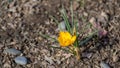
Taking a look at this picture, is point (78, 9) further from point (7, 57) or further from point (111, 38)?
point (7, 57)

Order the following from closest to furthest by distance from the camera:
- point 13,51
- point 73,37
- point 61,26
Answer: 1. point 73,37
2. point 13,51
3. point 61,26

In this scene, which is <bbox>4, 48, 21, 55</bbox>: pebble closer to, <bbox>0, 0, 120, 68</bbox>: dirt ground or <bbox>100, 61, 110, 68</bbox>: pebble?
<bbox>0, 0, 120, 68</bbox>: dirt ground

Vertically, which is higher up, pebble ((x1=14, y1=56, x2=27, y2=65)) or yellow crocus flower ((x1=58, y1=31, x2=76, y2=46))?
yellow crocus flower ((x1=58, y1=31, x2=76, y2=46))

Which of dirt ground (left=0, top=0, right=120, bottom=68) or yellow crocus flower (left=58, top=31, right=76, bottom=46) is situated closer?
yellow crocus flower (left=58, top=31, right=76, bottom=46)

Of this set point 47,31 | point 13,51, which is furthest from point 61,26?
point 13,51

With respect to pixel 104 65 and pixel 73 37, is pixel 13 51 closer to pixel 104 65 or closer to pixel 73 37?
pixel 73 37

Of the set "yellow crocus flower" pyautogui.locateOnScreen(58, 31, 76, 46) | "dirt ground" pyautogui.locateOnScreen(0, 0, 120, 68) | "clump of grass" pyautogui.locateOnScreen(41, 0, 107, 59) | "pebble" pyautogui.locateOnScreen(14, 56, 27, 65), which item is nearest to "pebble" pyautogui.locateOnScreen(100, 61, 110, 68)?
"dirt ground" pyautogui.locateOnScreen(0, 0, 120, 68)

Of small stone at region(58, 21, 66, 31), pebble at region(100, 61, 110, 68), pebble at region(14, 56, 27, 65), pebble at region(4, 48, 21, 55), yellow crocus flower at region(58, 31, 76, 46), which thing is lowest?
pebble at region(100, 61, 110, 68)

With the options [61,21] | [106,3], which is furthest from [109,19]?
[61,21]

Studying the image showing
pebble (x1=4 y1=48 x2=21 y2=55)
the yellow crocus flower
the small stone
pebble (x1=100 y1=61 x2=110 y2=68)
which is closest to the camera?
the yellow crocus flower

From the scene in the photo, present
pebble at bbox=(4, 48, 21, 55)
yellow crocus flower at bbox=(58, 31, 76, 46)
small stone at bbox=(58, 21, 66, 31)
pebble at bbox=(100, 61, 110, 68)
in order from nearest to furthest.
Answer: yellow crocus flower at bbox=(58, 31, 76, 46), pebble at bbox=(100, 61, 110, 68), pebble at bbox=(4, 48, 21, 55), small stone at bbox=(58, 21, 66, 31)
